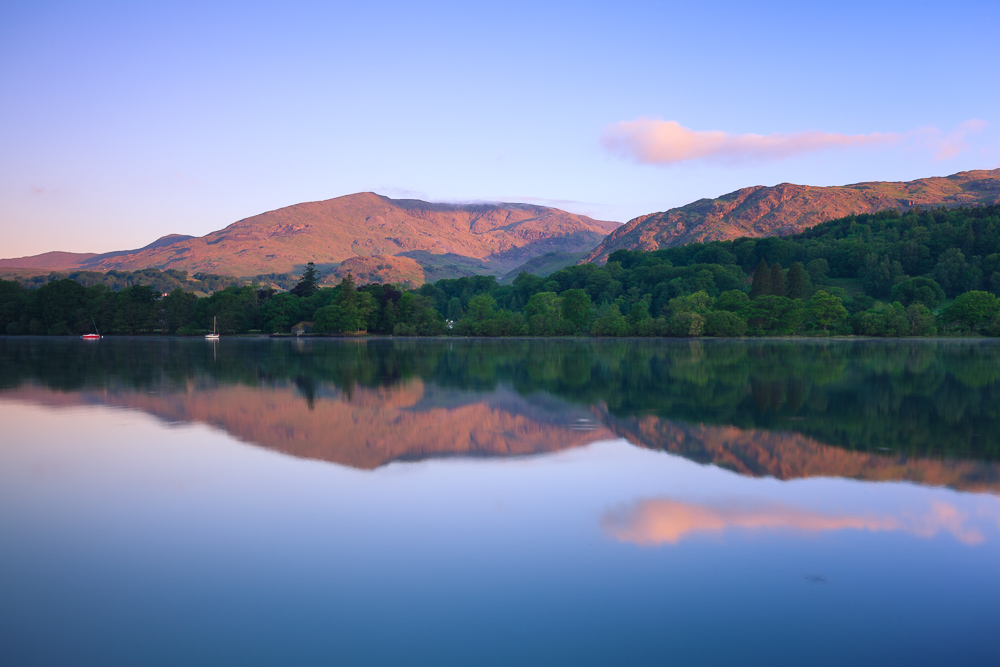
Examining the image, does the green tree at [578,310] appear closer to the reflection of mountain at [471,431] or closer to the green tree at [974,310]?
the green tree at [974,310]

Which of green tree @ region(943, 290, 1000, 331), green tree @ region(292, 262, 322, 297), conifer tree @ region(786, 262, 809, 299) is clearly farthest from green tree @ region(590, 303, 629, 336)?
green tree @ region(292, 262, 322, 297)

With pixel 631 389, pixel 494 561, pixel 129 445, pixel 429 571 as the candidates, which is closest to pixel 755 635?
pixel 494 561

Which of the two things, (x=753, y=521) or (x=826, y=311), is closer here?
(x=753, y=521)

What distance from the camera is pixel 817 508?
1015 cm

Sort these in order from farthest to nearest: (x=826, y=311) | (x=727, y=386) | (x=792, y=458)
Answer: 1. (x=826, y=311)
2. (x=727, y=386)
3. (x=792, y=458)

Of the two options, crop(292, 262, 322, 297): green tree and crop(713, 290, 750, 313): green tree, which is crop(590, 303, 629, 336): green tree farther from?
crop(292, 262, 322, 297): green tree

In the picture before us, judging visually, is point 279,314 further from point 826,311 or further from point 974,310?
point 974,310

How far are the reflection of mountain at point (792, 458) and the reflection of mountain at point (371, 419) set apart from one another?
1.99m

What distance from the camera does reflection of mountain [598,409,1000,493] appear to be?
12039mm

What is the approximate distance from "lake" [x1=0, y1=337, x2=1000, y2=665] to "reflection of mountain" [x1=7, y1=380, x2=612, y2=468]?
6.1 inches

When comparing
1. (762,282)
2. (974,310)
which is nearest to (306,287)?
(762,282)

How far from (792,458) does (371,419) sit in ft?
36.5

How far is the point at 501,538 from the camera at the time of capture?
8.90 metres

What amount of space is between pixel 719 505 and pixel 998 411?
15.5m
